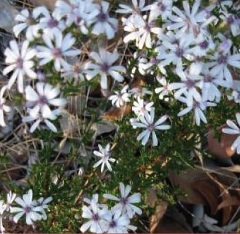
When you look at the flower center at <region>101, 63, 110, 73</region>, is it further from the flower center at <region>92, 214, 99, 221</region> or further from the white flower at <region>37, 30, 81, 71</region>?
the flower center at <region>92, 214, 99, 221</region>

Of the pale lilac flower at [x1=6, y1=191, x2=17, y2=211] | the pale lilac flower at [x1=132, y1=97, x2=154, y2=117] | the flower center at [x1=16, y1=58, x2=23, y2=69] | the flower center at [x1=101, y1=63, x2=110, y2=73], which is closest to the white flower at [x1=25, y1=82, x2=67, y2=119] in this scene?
the flower center at [x1=16, y1=58, x2=23, y2=69]

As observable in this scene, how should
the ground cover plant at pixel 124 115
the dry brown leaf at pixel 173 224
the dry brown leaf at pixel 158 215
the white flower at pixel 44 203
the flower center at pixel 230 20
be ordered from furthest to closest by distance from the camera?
the dry brown leaf at pixel 173 224 → the dry brown leaf at pixel 158 215 → the white flower at pixel 44 203 → the flower center at pixel 230 20 → the ground cover plant at pixel 124 115

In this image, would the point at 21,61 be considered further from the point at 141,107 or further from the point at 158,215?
the point at 158,215

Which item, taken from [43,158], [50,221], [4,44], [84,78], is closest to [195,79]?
[84,78]

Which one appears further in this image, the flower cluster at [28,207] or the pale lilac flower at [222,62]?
the flower cluster at [28,207]

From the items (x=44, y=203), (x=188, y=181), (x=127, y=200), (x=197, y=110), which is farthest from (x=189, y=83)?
(x=188, y=181)

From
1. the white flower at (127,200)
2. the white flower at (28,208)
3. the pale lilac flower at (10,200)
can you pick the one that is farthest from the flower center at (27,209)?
the white flower at (127,200)

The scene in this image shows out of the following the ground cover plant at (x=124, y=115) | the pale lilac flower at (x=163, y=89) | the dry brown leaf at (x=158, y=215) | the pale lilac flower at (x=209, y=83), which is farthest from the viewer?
the dry brown leaf at (x=158, y=215)

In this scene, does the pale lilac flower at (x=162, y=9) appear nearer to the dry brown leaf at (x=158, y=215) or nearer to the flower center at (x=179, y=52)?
the flower center at (x=179, y=52)

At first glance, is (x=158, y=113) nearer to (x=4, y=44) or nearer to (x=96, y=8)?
(x=96, y=8)
